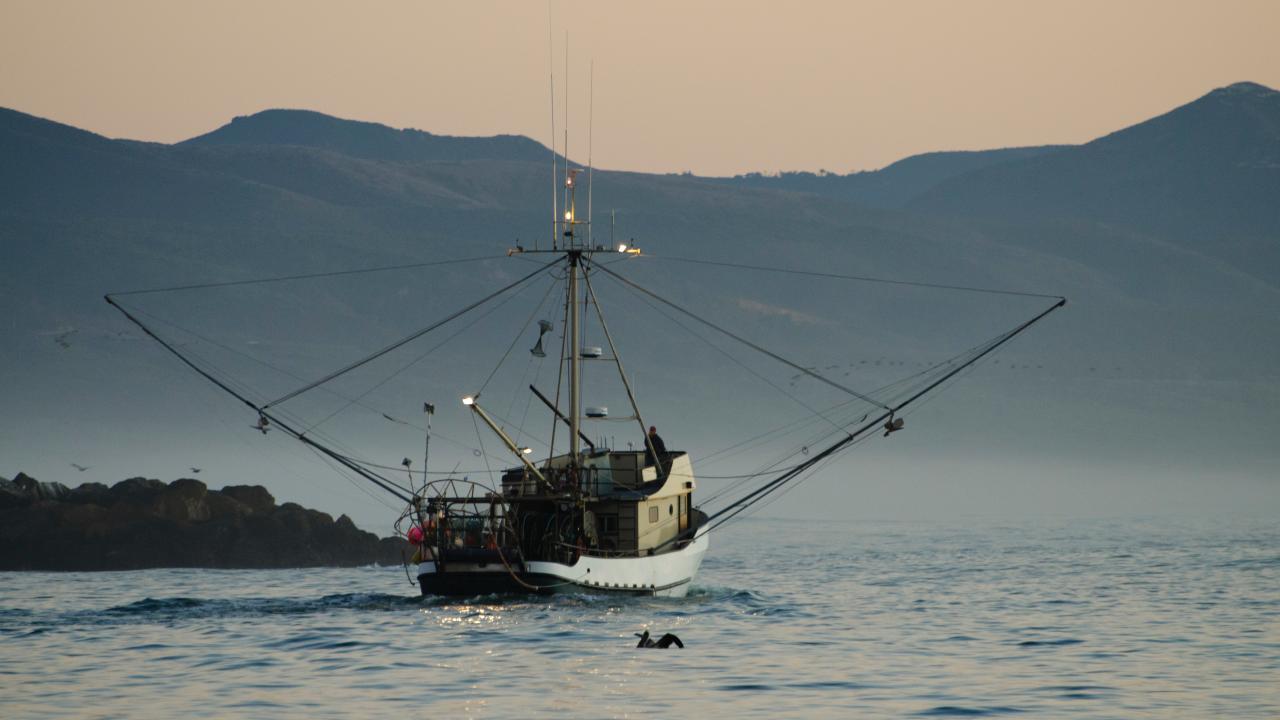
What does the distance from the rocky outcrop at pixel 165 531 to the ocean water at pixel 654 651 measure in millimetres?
2746

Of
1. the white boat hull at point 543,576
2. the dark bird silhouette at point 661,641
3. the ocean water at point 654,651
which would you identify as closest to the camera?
the ocean water at point 654,651

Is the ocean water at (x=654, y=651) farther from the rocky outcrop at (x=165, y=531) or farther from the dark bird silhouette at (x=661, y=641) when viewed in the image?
the rocky outcrop at (x=165, y=531)

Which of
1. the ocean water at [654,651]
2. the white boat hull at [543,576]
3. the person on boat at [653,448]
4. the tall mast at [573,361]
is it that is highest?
the tall mast at [573,361]

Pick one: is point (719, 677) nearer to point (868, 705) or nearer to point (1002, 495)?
point (868, 705)

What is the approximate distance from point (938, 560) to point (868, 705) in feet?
165

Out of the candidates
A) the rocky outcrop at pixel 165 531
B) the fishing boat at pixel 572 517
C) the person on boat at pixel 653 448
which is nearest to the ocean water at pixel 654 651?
the fishing boat at pixel 572 517

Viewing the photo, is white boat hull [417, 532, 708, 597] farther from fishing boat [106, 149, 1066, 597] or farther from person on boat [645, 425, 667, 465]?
person on boat [645, 425, 667, 465]

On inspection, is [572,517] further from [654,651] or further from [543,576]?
[654,651]

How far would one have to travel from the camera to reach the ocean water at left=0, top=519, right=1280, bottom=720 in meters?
35.3

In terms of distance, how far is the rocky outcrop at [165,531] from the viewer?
235ft

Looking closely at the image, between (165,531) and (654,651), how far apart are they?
37.4 metres

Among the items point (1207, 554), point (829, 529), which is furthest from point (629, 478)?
point (829, 529)

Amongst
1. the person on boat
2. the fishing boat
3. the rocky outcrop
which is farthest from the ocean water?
the person on boat

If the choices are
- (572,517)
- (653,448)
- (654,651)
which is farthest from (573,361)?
(654,651)
